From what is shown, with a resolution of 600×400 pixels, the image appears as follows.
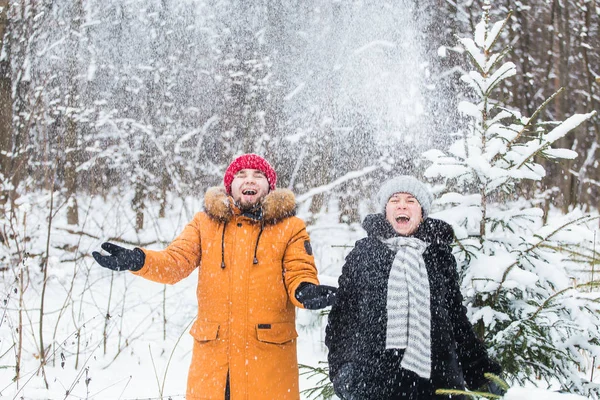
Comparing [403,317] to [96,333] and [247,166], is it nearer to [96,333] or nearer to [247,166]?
[247,166]

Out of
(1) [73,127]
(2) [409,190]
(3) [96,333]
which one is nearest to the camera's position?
(2) [409,190]

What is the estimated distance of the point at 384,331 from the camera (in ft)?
6.97

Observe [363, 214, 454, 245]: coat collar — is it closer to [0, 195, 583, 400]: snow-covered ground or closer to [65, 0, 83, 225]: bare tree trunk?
[0, 195, 583, 400]: snow-covered ground

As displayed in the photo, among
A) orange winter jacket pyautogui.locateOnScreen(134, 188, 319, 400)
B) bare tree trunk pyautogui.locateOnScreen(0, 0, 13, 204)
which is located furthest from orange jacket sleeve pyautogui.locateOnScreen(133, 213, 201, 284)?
bare tree trunk pyautogui.locateOnScreen(0, 0, 13, 204)

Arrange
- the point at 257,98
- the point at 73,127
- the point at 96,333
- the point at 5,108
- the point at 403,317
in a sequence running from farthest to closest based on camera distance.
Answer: the point at 257,98
the point at 73,127
the point at 5,108
the point at 96,333
the point at 403,317

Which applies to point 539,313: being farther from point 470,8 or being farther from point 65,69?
point 65,69

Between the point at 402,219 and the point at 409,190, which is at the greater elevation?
the point at 409,190

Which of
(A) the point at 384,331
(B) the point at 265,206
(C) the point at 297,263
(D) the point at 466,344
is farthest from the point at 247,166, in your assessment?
(D) the point at 466,344

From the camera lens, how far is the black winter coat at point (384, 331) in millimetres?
2088

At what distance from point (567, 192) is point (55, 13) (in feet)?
34.1

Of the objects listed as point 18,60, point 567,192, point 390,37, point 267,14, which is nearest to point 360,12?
point 390,37

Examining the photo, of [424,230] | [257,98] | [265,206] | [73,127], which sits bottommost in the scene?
[424,230]

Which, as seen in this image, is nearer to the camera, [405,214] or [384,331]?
[384,331]

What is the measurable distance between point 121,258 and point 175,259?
29cm
